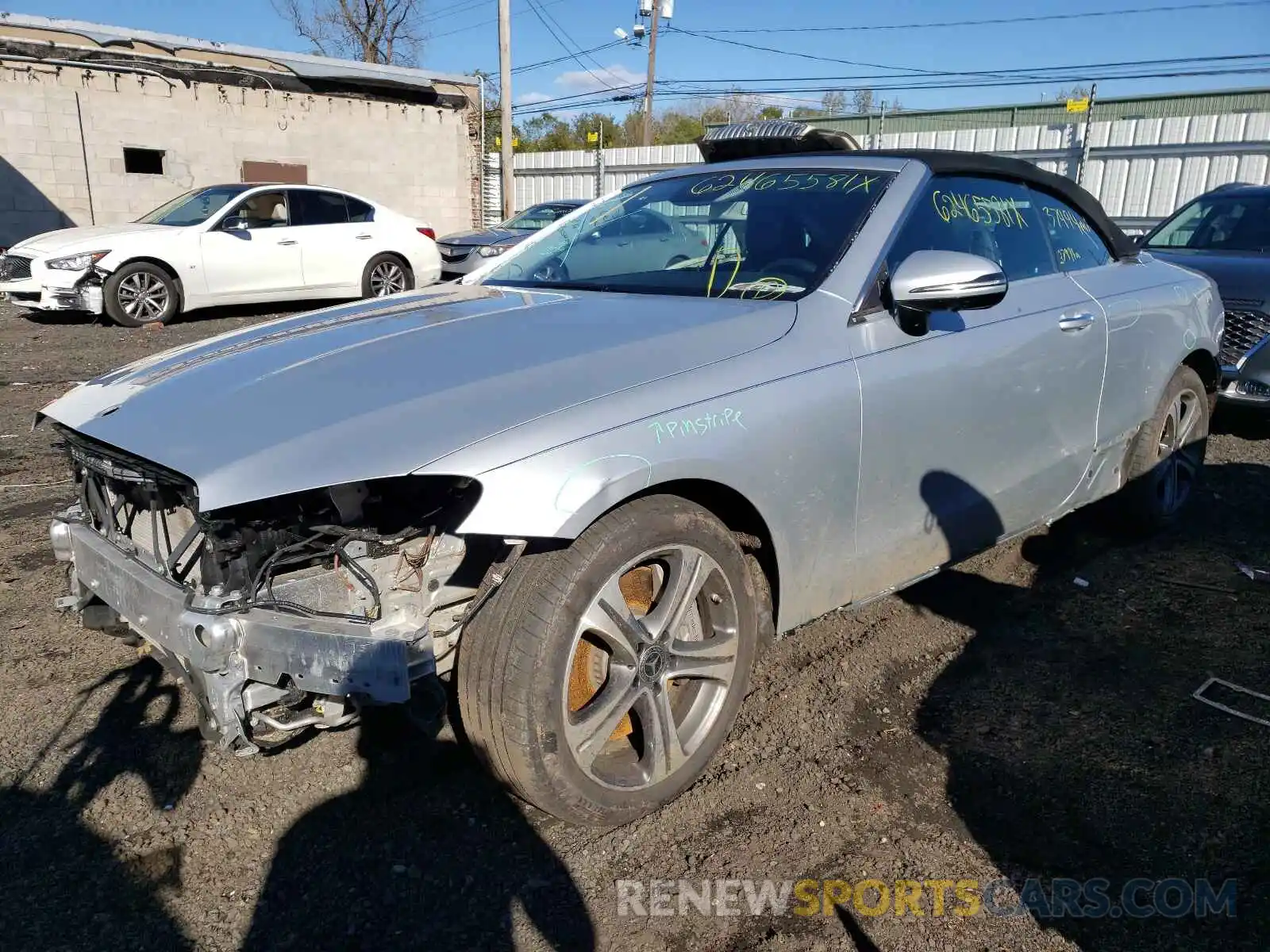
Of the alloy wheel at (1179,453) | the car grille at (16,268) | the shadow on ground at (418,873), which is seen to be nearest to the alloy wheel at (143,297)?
the car grille at (16,268)

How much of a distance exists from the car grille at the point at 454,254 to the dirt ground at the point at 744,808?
10859 millimetres

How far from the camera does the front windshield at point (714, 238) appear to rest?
2.95 metres

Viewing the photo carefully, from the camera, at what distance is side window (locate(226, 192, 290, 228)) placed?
11.3m

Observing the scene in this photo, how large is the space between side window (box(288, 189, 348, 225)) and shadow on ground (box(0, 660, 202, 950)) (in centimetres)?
993

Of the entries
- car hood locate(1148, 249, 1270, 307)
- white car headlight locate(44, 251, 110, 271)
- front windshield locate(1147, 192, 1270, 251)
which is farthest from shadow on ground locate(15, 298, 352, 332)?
Result: car hood locate(1148, 249, 1270, 307)

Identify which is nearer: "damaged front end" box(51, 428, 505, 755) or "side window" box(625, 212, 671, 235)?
"damaged front end" box(51, 428, 505, 755)

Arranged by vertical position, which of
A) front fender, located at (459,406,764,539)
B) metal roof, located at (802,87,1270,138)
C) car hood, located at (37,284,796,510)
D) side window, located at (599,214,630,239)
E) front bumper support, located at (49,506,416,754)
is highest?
metal roof, located at (802,87,1270,138)

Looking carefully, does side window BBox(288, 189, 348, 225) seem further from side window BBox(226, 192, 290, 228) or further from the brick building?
the brick building

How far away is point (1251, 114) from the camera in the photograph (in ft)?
47.3

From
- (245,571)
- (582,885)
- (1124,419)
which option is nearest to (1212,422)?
(1124,419)

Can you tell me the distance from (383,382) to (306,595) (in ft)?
1.78

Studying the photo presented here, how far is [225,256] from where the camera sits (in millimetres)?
11156

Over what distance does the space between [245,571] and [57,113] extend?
17.7 metres

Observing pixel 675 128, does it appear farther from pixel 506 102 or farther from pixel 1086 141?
pixel 1086 141
